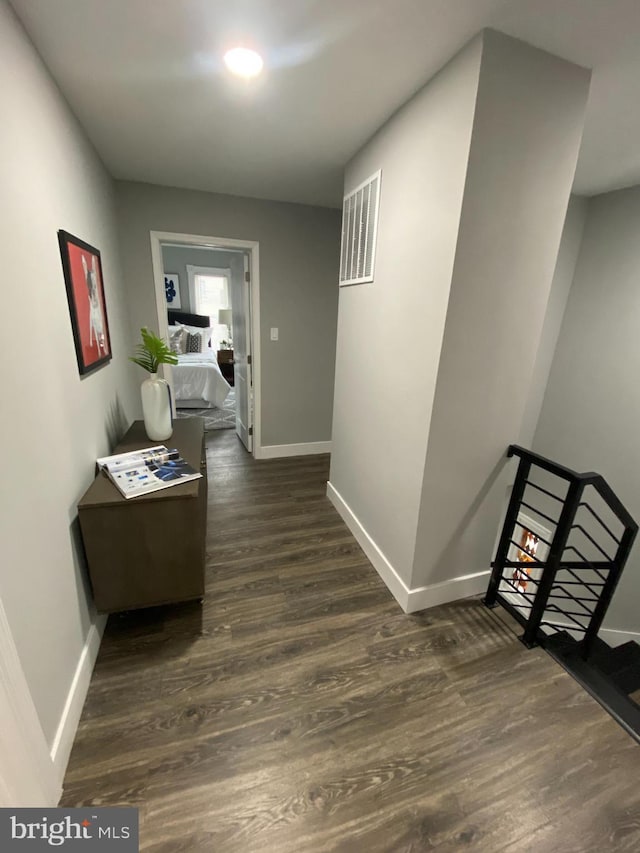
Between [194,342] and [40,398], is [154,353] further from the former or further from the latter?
[194,342]

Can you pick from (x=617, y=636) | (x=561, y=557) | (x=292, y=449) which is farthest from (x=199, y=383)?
(x=617, y=636)

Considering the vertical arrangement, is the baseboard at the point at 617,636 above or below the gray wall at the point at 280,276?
below

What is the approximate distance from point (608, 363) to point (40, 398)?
12.3ft

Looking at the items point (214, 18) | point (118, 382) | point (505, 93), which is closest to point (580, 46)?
point (505, 93)

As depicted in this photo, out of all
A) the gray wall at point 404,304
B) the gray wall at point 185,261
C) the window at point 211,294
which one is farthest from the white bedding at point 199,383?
the gray wall at point 404,304

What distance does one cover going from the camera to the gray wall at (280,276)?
9.29ft

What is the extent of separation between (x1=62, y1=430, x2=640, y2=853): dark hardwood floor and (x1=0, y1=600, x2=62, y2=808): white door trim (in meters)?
0.23

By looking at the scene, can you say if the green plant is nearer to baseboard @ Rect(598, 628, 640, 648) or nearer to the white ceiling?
the white ceiling

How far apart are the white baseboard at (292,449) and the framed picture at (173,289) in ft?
15.2

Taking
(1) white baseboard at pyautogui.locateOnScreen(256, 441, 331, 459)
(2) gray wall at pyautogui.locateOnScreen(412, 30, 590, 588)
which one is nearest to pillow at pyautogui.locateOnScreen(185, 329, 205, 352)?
(1) white baseboard at pyautogui.locateOnScreen(256, 441, 331, 459)

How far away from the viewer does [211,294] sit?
728 cm

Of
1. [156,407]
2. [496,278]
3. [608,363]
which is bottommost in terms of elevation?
[156,407]

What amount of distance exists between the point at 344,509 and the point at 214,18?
2.50 m

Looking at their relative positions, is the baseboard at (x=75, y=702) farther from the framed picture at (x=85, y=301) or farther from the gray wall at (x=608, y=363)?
the gray wall at (x=608, y=363)
